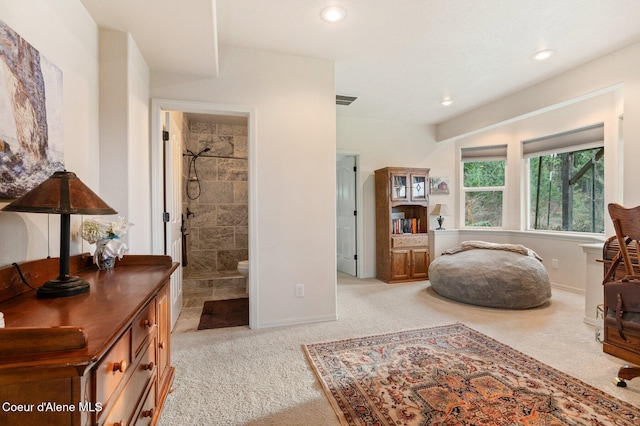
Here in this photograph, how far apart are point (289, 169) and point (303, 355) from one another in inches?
64.3

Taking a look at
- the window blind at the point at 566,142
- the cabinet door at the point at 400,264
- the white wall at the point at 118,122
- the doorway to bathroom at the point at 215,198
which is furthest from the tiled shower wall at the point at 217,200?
the window blind at the point at 566,142

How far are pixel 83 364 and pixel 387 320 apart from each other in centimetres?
272

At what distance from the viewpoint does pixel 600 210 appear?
3.79m

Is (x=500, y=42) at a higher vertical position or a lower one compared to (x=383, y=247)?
higher

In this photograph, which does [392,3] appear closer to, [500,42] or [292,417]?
[500,42]

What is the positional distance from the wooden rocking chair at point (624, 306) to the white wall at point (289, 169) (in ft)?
6.67

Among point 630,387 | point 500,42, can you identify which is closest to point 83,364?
point 630,387

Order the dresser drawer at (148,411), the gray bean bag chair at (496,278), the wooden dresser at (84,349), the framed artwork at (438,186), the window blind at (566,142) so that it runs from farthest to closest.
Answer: the framed artwork at (438,186)
the window blind at (566,142)
the gray bean bag chair at (496,278)
the dresser drawer at (148,411)
the wooden dresser at (84,349)

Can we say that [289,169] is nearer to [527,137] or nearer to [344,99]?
[344,99]

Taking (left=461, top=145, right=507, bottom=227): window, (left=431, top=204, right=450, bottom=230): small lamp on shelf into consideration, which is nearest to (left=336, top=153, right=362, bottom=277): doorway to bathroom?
(left=431, top=204, right=450, bottom=230): small lamp on shelf

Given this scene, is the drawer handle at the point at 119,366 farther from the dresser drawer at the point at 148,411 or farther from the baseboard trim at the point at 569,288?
the baseboard trim at the point at 569,288

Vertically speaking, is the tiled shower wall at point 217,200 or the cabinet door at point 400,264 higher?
the tiled shower wall at point 217,200

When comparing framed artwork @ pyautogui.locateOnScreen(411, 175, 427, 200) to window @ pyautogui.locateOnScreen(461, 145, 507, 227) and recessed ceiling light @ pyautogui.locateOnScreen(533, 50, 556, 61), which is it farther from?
recessed ceiling light @ pyautogui.locateOnScreen(533, 50, 556, 61)

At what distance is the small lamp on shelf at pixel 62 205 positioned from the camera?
103 centimetres
